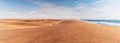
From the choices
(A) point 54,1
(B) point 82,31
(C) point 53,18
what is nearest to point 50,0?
(A) point 54,1

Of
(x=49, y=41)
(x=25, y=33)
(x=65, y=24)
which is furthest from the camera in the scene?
(x=65, y=24)

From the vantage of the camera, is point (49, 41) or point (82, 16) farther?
point (82, 16)

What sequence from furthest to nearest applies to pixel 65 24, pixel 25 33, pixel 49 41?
pixel 65 24, pixel 25 33, pixel 49 41

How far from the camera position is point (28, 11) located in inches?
98.0

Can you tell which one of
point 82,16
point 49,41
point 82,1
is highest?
point 82,1

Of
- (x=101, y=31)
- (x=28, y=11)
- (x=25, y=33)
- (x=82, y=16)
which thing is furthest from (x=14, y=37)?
(x=101, y=31)

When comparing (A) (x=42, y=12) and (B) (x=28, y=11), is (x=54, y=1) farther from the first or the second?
(B) (x=28, y=11)

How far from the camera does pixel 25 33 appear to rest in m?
2.40

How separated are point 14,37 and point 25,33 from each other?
197 millimetres

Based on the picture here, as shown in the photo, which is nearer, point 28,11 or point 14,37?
point 14,37

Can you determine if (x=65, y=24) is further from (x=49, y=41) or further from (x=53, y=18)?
(x=49, y=41)

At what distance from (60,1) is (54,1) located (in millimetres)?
84

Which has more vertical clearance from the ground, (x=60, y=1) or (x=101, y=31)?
(x=60, y=1)

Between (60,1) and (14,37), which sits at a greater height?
(60,1)
